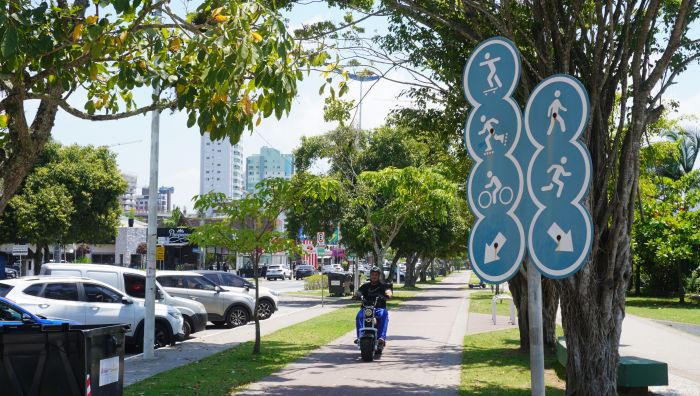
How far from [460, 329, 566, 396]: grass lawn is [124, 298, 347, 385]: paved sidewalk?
16.4ft

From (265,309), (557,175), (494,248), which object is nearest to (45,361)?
(494,248)

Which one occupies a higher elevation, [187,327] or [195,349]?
[187,327]

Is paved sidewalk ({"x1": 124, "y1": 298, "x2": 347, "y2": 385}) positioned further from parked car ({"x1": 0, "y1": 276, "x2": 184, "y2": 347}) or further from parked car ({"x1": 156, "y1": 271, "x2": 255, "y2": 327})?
parked car ({"x1": 0, "y1": 276, "x2": 184, "y2": 347})

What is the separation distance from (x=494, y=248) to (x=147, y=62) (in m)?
5.70

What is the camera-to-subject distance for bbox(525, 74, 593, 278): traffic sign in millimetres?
4066

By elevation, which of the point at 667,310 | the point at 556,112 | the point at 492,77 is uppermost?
the point at 492,77

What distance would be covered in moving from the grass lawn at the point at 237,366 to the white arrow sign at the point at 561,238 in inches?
254

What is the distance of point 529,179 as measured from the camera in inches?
171

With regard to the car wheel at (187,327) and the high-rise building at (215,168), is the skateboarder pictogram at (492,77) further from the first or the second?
the high-rise building at (215,168)

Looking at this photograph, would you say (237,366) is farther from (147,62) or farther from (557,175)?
(557,175)

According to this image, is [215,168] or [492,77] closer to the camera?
[492,77]

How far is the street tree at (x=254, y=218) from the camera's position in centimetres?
1366

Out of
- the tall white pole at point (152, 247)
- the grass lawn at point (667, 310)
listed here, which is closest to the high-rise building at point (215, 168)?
the grass lawn at point (667, 310)

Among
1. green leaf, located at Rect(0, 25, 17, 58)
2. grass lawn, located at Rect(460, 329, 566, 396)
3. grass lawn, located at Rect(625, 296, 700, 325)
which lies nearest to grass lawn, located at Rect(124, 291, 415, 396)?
grass lawn, located at Rect(460, 329, 566, 396)
